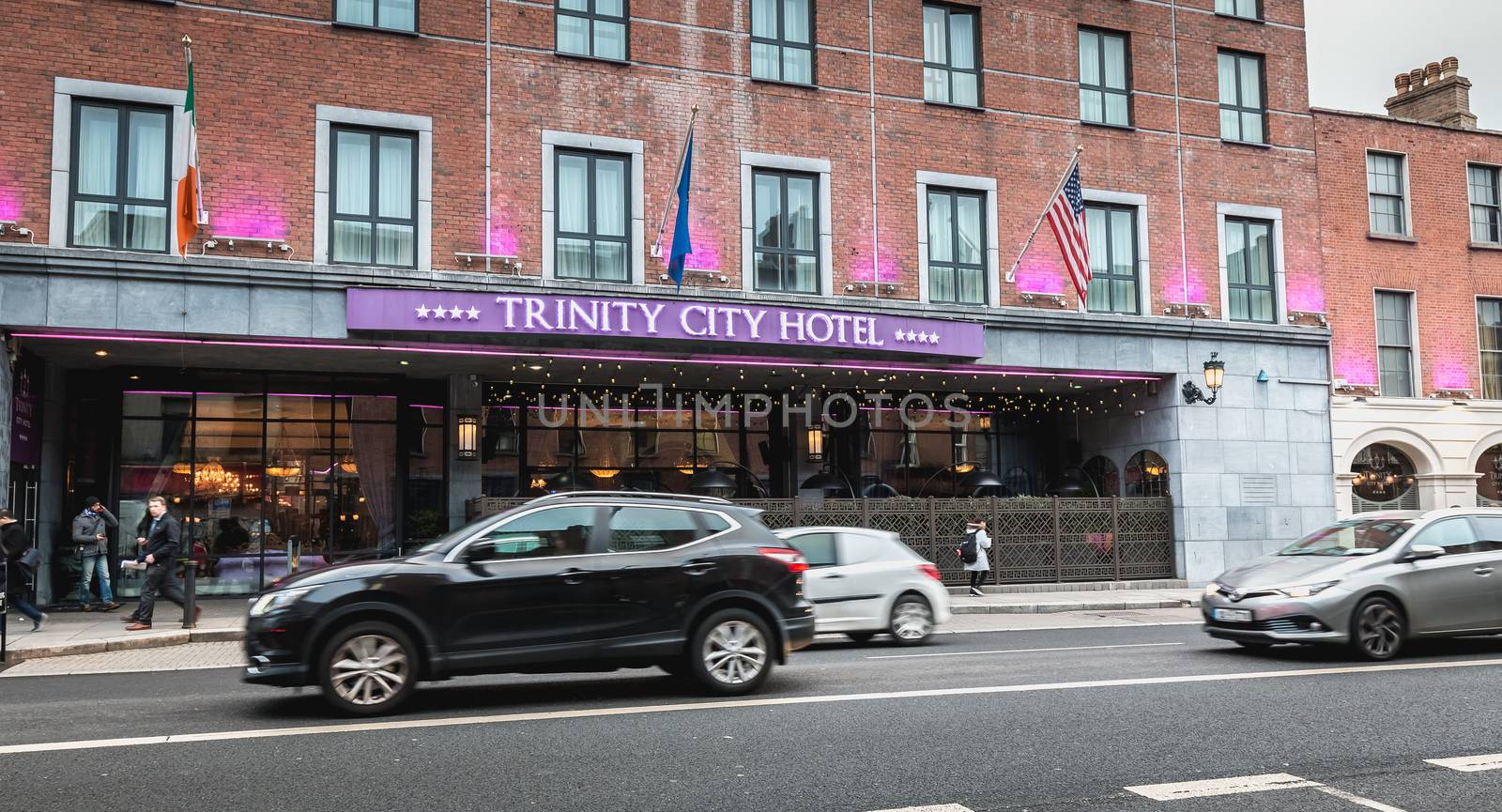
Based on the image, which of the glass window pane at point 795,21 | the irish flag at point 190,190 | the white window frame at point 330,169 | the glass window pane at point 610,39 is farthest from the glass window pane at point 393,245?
the glass window pane at point 795,21

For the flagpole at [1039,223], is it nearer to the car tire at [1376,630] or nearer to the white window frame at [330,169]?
the white window frame at [330,169]

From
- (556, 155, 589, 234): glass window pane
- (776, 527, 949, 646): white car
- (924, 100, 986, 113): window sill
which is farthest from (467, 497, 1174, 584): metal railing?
(924, 100, 986, 113): window sill

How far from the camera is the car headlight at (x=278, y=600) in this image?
822 cm

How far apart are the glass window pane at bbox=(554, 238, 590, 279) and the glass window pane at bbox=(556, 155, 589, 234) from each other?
8.7 inches

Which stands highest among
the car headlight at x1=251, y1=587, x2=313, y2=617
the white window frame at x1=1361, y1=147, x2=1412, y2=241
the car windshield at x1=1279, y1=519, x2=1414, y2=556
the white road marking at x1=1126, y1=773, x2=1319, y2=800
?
the white window frame at x1=1361, y1=147, x2=1412, y2=241

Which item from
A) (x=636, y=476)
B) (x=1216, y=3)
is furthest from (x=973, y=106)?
(x=636, y=476)

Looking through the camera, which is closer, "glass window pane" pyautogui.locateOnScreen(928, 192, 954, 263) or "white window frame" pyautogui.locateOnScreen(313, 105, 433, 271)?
"white window frame" pyautogui.locateOnScreen(313, 105, 433, 271)

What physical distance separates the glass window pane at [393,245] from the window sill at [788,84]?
659cm

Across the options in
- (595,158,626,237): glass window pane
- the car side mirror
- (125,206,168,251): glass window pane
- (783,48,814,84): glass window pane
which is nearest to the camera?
the car side mirror

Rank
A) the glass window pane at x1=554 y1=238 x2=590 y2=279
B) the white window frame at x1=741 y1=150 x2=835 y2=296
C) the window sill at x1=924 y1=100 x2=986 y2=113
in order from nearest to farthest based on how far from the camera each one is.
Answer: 1. the glass window pane at x1=554 y1=238 x2=590 y2=279
2. the white window frame at x1=741 y1=150 x2=835 y2=296
3. the window sill at x1=924 y1=100 x2=986 y2=113

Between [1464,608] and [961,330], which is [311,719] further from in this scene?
[961,330]

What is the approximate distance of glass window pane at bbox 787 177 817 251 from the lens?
66.6ft

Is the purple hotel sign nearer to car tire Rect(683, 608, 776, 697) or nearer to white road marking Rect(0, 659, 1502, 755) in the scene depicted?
car tire Rect(683, 608, 776, 697)

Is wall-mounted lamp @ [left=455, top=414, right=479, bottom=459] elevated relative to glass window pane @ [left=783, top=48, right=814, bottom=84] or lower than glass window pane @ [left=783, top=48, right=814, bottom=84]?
lower
